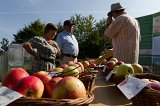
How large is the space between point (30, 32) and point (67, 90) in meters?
30.7

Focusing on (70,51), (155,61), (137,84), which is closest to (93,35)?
(155,61)

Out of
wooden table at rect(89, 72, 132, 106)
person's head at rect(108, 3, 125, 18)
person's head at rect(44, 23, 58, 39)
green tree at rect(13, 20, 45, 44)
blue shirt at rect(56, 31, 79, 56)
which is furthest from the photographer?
green tree at rect(13, 20, 45, 44)

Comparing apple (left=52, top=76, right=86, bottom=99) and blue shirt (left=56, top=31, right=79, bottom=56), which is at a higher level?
blue shirt (left=56, top=31, right=79, bottom=56)

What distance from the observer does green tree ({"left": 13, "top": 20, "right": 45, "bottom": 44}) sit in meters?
31.0

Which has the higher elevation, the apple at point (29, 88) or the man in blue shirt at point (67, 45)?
the man in blue shirt at point (67, 45)

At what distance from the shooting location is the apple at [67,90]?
1.03 metres

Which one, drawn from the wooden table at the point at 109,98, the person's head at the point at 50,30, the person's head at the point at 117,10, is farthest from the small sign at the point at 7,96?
the person's head at the point at 50,30

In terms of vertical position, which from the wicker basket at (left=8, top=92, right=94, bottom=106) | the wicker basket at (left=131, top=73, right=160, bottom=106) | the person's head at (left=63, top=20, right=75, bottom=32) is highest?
the person's head at (left=63, top=20, right=75, bottom=32)

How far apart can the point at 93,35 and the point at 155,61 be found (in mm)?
16452

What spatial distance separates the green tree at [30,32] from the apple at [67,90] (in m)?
29.8

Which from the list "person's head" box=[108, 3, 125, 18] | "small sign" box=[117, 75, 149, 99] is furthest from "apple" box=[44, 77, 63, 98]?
"person's head" box=[108, 3, 125, 18]

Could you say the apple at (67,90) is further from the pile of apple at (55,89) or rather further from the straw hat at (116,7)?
the straw hat at (116,7)

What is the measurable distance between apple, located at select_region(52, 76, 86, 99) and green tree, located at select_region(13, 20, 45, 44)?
97.7 feet

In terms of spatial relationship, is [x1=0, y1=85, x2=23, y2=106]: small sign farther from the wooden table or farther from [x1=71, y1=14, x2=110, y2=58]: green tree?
[x1=71, y1=14, x2=110, y2=58]: green tree
